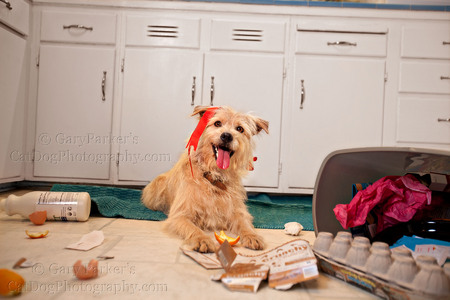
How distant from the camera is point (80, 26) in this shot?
2832 mm

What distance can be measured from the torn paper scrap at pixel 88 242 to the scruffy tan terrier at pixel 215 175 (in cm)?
35

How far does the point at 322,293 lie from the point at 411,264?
0.27 m

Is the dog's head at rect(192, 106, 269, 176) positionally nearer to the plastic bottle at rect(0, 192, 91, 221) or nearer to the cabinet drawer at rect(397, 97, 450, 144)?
the plastic bottle at rect(0, 192, 91, 221)

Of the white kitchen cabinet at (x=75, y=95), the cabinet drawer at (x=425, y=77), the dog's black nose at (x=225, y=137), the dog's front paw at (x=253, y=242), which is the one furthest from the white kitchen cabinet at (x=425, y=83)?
the white kitchen cabinet at (x=75, y=95)

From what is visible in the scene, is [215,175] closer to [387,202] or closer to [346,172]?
[346,172]

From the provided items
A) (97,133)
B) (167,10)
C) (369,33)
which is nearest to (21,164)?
(97,133)

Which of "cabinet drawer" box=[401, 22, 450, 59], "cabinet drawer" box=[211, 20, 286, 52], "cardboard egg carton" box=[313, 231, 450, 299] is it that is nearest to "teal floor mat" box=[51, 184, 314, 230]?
"cardboard egg carton" box=[313, 231, 450, 299]

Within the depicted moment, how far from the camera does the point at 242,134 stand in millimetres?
1862

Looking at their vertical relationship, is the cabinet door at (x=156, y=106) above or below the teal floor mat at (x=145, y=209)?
above

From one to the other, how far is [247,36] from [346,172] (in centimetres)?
178

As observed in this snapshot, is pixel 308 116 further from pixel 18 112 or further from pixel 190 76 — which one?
pixel 18 112

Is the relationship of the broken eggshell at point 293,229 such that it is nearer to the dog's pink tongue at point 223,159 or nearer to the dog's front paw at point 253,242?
the dog's front paw at point 253,242

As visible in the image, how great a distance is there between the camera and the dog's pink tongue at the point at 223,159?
1.77 meters

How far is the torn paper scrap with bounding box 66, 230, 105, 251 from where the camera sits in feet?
4.33
